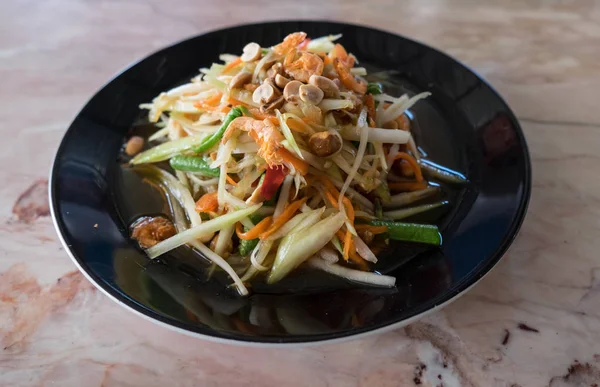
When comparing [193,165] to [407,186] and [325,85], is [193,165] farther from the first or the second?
[407,186]

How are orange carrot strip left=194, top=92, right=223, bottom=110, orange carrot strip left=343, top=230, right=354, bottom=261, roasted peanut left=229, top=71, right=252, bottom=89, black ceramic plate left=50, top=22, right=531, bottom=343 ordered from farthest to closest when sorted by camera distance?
orange carrot strip left=194, top=92, right=223, bottom=110
roasted peanut left=229, top=71, right=252, bottom=89
orange carrot strip left=343, top=230, right=354, bottom=261
black ceramic plate left=50, top=22, right=531, bottom=343

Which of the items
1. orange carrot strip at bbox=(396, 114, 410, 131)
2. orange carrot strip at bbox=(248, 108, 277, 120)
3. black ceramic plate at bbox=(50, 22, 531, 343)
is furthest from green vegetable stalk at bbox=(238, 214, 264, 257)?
orange carrot strip at bbox=(396, 114, 410, 131)

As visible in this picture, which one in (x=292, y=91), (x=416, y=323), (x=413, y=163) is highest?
(x=292, y=91)

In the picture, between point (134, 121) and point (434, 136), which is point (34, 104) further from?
point (434, 136)

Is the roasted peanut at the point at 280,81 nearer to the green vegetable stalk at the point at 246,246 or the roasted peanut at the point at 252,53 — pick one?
the roasted peanut at the point at 252,53

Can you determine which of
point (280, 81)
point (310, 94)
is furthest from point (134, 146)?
point (310, 94)

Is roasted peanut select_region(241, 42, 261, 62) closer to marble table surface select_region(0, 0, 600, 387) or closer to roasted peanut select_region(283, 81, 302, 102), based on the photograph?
roasted peanut select_region(283, 81, 302, 102)

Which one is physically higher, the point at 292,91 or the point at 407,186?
the point at 292,91

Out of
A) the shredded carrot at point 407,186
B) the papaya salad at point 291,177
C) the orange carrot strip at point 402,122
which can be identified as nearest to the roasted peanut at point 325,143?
the papaya salad at point 291,177
